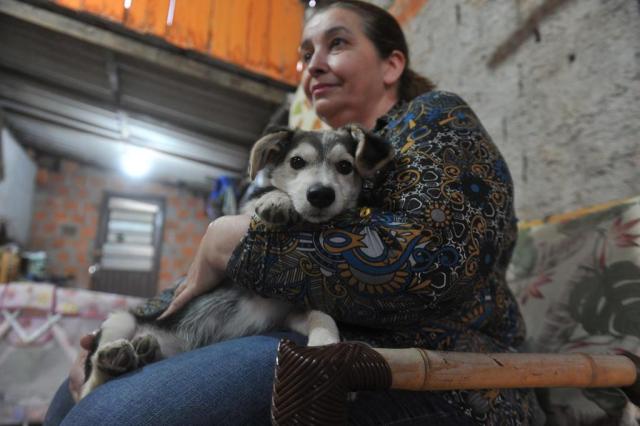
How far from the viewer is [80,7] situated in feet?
11.4

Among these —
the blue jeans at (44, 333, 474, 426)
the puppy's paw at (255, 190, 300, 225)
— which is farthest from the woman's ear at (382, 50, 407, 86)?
the blue jeans at (44, 333, 474, 426)

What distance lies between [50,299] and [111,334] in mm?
2648

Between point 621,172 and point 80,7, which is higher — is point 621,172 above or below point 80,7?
below

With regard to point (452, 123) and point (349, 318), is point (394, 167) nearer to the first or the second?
point (452, 123)

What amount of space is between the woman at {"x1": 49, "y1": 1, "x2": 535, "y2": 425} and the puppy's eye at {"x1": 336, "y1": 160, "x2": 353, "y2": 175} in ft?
0.87

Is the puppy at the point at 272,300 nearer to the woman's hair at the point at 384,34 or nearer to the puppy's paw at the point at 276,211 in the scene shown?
the puppy's paw at the point at 276,211

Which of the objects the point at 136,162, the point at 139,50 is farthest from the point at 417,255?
the point at 136,162

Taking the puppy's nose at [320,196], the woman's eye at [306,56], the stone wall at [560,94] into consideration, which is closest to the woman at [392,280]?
the puppy's nose at [320,196]

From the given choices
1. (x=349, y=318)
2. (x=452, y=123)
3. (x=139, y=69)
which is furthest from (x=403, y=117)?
(x=139, y=69)

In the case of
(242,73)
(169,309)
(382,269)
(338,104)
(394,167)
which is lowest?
(169,309)

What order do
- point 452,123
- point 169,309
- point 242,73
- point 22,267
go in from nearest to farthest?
point 452,123, point 169,309, point 242,73, point 22,267

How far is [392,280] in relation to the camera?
832 mm

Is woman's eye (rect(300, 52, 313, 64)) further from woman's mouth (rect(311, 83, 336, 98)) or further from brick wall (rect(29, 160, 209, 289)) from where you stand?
brick wall (rect(29, 160, 209, 289))

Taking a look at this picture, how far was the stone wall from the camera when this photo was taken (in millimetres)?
1539
